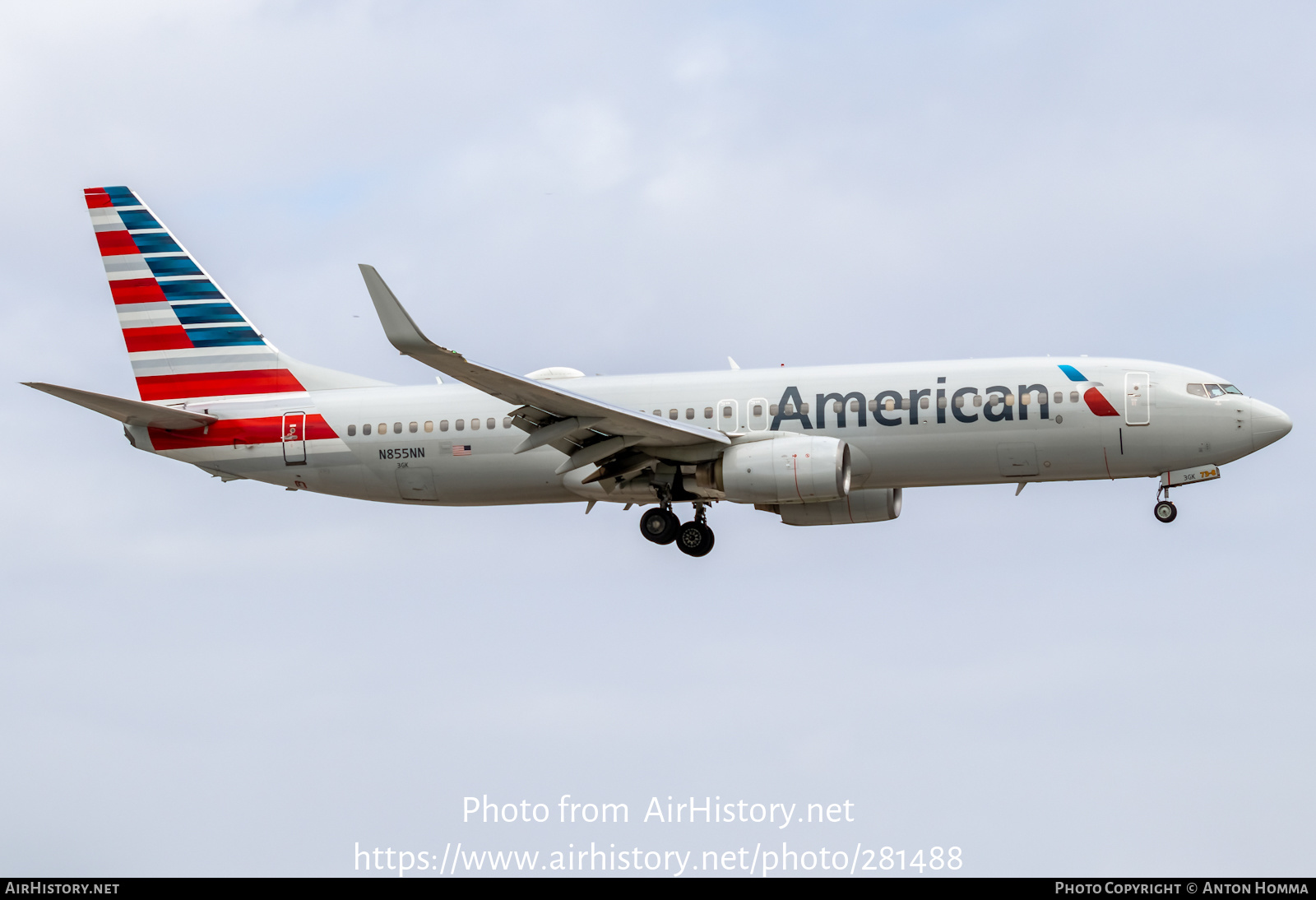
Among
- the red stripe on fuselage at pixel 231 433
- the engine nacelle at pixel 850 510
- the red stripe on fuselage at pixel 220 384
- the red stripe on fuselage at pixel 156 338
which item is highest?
the red stripe on fuselage at pixel 156 338

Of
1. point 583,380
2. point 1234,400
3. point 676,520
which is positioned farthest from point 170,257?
point 1234,400

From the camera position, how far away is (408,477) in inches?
1569

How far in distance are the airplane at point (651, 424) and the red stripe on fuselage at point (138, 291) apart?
0.05 meters

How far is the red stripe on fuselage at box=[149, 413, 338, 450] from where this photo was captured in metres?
40.7

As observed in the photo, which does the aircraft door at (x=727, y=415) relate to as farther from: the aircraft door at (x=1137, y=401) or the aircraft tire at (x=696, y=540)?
the aircraft door at (x=1137, y=401)

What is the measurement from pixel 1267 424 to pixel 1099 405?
152 inches

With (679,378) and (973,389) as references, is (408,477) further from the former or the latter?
(973,389)

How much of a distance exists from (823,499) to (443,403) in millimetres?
10482

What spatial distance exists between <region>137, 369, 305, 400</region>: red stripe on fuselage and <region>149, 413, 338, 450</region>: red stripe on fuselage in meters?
1.20

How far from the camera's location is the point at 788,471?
1390 inches

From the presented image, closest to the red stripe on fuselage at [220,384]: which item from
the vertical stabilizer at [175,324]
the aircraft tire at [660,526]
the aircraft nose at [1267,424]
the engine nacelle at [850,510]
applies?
the vertical stabilizer at [175,324]

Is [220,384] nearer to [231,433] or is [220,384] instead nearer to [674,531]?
[231,433]

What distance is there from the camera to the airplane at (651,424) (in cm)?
3569

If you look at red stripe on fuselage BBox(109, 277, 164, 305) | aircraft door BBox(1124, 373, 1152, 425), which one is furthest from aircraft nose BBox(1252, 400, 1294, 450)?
red stripe on fuselage BBox(109, 277, 164, 305)
